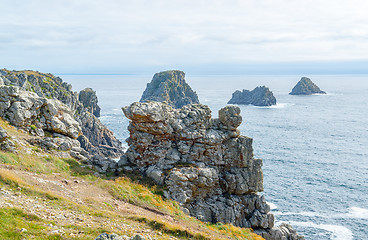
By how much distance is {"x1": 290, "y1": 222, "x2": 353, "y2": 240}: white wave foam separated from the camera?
5656cm

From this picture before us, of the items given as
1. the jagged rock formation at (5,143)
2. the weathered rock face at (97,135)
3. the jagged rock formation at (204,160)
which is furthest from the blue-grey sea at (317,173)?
the jagged rock formation at (5,143)

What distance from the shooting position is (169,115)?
40656 millimetres

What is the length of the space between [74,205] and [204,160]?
→ 20.4 metres

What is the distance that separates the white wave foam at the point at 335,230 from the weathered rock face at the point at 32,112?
49.8 meters

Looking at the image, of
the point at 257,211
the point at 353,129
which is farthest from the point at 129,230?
the point at 353,129

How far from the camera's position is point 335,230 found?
5900 centimetres

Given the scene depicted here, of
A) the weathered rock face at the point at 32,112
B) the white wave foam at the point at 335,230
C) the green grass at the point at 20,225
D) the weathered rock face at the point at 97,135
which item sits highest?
the weathered rock face at the point at 32,112

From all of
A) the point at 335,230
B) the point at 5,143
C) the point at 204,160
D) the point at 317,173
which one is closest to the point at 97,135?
the point at 317,173

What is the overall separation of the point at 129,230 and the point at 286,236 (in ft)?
90.5

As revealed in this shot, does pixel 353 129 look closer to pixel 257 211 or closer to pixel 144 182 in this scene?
pixel 257 211

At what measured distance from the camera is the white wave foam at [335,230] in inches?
2227

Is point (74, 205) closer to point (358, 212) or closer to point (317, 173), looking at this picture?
point (358, 212)

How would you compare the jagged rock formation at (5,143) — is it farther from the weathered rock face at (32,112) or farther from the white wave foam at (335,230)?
the white wave foam at (335,230)

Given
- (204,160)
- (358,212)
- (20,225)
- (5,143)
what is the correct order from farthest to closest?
1. (358,212)
2. (204,160)
3. (5,143)
4. (20,225)
